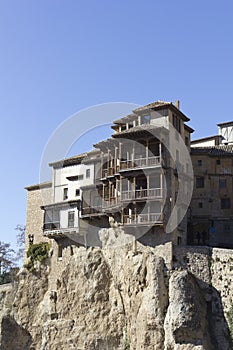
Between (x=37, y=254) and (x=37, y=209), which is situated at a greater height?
(x=37, y=209)

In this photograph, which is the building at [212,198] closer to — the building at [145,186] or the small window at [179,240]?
the building at [145,186]

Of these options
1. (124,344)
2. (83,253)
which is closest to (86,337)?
(124,344)

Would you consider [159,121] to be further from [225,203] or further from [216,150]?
[225,203]

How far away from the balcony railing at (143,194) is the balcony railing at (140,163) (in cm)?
230

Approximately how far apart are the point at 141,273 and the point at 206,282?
18.7 ft

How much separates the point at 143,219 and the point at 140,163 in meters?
5.23

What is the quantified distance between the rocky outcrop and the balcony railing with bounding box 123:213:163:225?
101 inches

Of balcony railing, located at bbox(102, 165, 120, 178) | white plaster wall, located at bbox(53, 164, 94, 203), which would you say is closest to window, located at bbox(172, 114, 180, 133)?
balcony railing, located at bbox(102, 165, 120, 178)

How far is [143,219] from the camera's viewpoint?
49.9 meters

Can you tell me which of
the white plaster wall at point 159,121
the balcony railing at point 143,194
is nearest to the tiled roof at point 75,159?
the white plaster wall at point 159,121

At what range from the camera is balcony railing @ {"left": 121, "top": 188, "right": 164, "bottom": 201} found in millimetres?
49188

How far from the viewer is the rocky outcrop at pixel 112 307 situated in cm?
4488

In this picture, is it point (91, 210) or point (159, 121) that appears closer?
point (159, 121)

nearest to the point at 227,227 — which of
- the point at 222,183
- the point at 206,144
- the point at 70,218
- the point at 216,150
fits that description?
the point at 222,183
